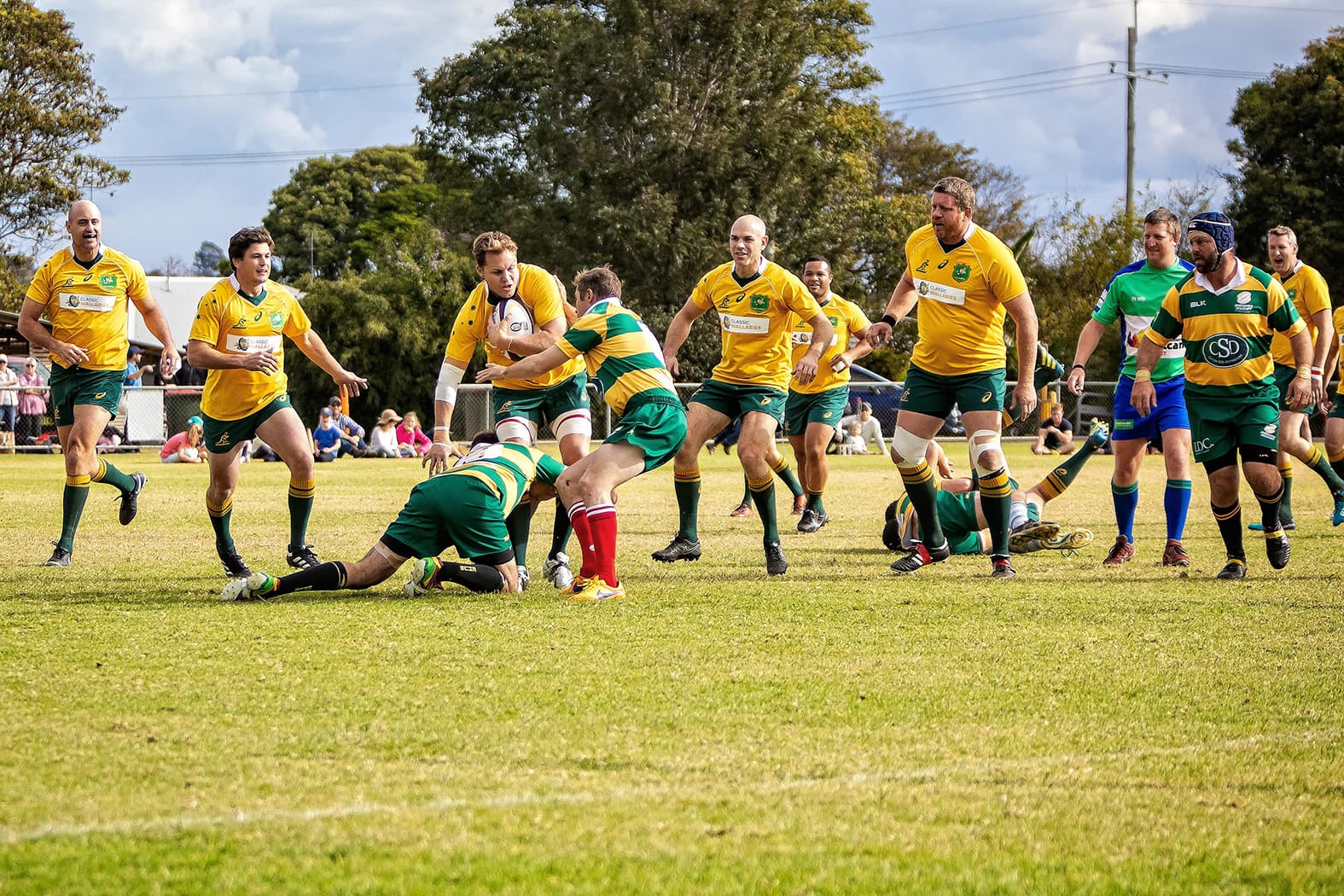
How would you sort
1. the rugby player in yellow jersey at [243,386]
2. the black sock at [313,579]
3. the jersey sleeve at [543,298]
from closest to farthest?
the black sock at [313,579] → the rugby player in yellow jersey at [243,386] → the jersey sleeve at [543,298]

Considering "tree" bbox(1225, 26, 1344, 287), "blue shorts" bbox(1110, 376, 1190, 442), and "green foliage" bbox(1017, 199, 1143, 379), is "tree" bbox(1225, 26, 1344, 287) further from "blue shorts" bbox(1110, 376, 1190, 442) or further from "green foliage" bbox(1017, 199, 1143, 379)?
"blue shorts" bbox(1110, 376, 1190, 442)

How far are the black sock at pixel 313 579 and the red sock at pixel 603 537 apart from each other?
1328 mm

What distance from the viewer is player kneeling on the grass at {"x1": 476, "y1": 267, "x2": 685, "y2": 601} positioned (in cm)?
726

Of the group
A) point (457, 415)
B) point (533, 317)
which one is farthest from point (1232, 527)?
point (457, 415)

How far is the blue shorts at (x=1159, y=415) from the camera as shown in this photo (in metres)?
9.15

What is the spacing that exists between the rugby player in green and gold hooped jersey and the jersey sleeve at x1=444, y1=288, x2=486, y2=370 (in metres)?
4.28

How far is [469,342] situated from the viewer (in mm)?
9016

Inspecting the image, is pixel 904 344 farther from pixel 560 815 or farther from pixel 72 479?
pixel 560 815


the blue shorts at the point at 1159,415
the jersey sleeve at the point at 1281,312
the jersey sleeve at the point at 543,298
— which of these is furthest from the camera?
the blue shorts at the point at 1159,415

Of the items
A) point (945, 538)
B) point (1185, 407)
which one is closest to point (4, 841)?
point (945, 538)

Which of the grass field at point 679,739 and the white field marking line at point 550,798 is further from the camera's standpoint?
the white field marking line at point 550,798

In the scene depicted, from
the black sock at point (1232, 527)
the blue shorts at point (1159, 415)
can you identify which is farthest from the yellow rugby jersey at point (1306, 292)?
the black sock at point (1232, 527)

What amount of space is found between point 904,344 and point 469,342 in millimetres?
40330

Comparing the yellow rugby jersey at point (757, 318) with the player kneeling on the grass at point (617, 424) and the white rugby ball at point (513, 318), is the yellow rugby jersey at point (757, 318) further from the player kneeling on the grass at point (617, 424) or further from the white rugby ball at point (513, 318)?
the player kneeling on the grass at point (617, 424)
